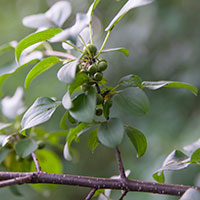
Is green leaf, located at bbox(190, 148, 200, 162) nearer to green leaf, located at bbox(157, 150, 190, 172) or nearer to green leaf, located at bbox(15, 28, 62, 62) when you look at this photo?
green leaf, located at bbox(157, 150, 190, 172)

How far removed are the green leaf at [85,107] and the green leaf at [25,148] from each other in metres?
0.22

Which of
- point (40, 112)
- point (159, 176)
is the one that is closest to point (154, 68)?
point (159, 176)

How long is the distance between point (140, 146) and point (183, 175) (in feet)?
3.35

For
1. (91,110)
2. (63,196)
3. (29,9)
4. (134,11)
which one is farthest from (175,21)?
(63,196)

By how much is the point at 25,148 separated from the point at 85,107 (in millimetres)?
259

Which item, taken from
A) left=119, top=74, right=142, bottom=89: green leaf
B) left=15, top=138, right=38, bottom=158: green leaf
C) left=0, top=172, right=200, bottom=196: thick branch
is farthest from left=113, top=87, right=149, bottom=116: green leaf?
left=15, top=138, right=38, bottom=158: green leaf

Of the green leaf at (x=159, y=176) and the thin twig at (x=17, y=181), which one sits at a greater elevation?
the thin twig at (x=17, y=181)

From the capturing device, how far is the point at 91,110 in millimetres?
458

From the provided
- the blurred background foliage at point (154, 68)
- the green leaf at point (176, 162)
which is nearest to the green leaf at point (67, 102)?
the green leaf at point (176, 162)

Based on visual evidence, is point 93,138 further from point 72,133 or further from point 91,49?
point 91,49

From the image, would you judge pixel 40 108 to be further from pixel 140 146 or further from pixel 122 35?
pixel 122 35

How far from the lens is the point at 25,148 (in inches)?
26.1

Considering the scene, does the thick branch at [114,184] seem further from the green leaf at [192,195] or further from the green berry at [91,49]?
the green berry at [91,49]

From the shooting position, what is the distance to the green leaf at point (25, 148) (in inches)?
25.6
